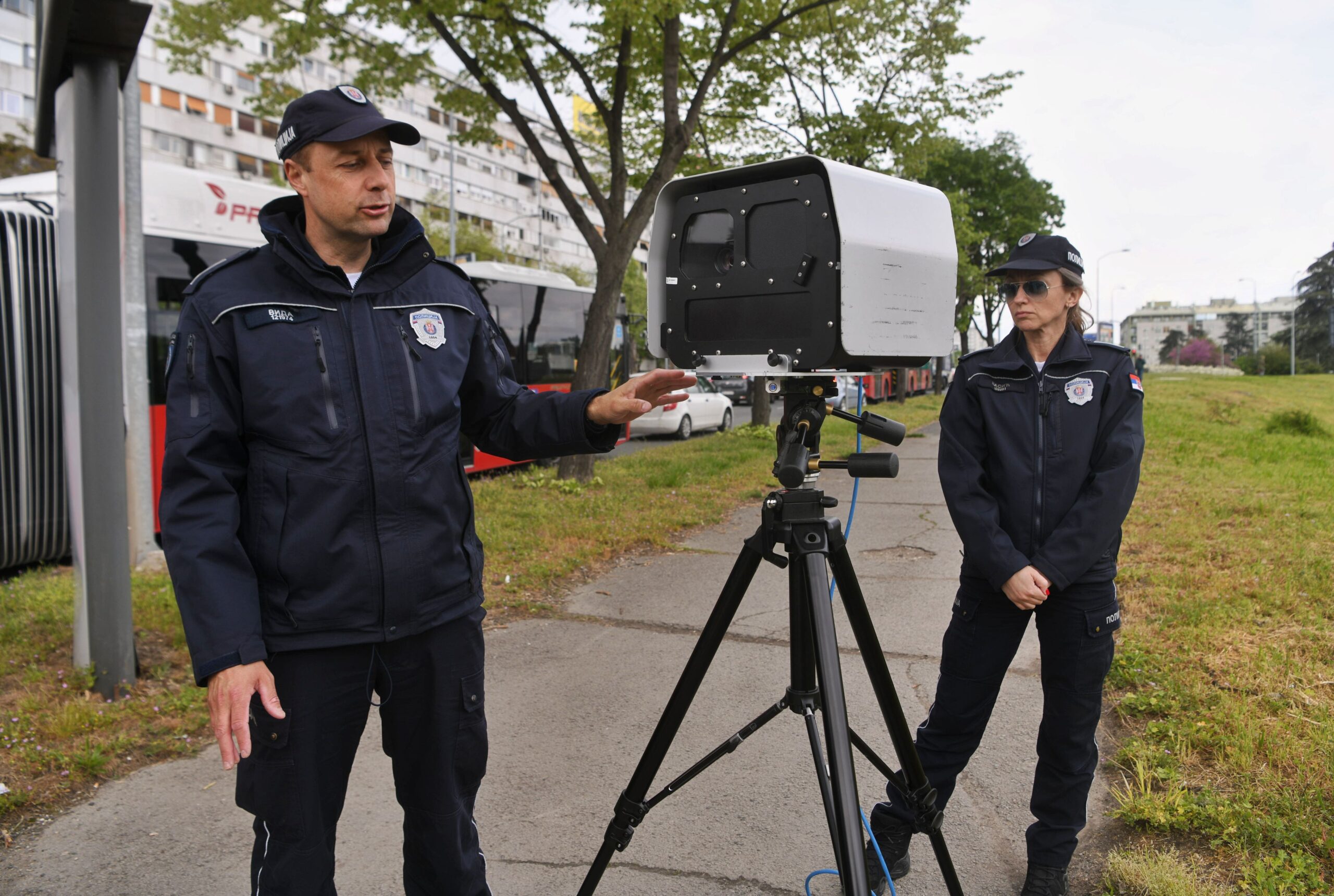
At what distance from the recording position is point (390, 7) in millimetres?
9703

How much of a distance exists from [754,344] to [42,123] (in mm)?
4100

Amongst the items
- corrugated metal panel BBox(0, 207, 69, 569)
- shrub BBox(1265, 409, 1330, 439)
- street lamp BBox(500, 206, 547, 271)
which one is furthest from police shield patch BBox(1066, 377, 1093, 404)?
street lamp BBox(500, 206, 547, 271)

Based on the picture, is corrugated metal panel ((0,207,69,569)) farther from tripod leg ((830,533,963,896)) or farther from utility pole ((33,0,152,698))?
tripod leg ((830,533,963,896))

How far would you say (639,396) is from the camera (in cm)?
221

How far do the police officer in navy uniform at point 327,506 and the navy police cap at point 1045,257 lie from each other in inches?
45.7

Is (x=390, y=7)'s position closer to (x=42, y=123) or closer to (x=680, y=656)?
(x=42, y=123)

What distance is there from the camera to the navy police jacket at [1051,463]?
2588 mm

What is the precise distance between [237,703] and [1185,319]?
166084mm

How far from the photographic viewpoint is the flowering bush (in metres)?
97.8

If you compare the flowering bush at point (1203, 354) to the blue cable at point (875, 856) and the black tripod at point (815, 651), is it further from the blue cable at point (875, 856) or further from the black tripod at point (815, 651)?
the black tripod at point (815, 651)

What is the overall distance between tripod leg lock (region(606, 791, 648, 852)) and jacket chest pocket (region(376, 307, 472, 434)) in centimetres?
102

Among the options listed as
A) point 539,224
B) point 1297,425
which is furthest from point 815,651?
point 539,224

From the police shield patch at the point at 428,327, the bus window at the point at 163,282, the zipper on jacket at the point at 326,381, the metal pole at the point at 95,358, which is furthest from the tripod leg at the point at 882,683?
the bus window at the point at 163,282

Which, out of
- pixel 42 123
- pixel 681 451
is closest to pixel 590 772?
pixel 42 123
